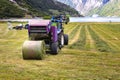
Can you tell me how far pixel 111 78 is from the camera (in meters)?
14.2

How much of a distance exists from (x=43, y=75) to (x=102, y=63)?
496 centimetres

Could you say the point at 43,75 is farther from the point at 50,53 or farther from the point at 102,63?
the point at 50,53

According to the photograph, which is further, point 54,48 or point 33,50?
point 54,48

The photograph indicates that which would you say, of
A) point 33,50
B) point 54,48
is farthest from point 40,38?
point 33,50

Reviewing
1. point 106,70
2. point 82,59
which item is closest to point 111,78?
point 106,70

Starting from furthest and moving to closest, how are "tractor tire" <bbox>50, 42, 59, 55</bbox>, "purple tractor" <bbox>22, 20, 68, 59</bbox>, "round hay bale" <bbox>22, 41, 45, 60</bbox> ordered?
"tractor tire" <bbox>50, 42, 59, 55</bbox> → "purple tractor" <bbox>22, 20, 68, 59</bbox> → "round hay bale" <bbox>22, 41, 45, 60</bbox>

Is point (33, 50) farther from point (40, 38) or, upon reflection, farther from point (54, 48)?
point (54, 48)

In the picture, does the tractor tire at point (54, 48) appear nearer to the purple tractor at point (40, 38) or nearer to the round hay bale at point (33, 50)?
the purple tractor at point (40, 38)

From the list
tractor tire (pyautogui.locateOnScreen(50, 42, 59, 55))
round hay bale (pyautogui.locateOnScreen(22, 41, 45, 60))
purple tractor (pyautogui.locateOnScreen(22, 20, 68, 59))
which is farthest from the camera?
tractor tire (pyautogui.locateOnScreen(50, 42, 59, 55))

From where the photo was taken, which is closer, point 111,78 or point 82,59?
point 111,78

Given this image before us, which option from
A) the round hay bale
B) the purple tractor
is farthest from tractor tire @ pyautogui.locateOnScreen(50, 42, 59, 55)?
the round hay bale

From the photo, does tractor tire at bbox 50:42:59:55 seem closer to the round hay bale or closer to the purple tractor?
the purple tractor

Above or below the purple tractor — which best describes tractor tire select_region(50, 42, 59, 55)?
below

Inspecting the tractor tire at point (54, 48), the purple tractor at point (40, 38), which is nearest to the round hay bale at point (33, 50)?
the purple tractor at point (40, 38)
